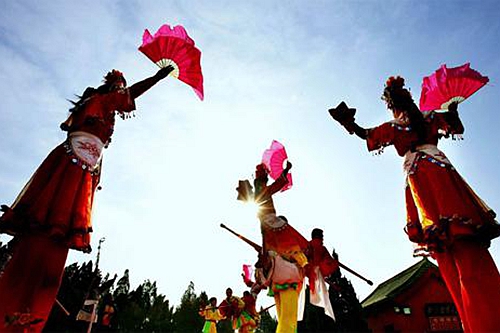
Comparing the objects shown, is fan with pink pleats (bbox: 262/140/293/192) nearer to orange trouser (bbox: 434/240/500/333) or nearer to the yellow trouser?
the yellow trouser

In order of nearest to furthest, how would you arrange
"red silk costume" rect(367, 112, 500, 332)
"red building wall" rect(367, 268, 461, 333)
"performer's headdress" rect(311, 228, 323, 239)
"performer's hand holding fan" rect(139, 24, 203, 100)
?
"red silk costume" rect(367, 112, 500, 332)
"performer's hand holding fan" rect(139, 24, 203, 100)
"performer's headdress" rect(311, 228, 323, 239)
"red building wall" rect(367, 268, 461, 333)

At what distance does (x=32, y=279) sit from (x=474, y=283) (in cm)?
362

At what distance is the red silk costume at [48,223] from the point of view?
2.58 metres

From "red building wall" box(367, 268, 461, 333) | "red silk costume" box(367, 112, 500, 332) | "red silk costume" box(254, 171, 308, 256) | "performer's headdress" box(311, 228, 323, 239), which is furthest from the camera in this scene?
"red building wall" box(367, 268, 461, 333)

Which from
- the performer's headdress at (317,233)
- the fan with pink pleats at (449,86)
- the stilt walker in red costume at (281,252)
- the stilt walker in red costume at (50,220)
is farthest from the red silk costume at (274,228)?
the stilt walker in red costume at (50,220)

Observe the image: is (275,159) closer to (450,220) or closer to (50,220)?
(450,220)

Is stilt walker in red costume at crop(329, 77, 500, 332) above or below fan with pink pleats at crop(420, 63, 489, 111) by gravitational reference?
below

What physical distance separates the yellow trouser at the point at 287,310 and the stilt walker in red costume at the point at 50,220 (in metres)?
2.26

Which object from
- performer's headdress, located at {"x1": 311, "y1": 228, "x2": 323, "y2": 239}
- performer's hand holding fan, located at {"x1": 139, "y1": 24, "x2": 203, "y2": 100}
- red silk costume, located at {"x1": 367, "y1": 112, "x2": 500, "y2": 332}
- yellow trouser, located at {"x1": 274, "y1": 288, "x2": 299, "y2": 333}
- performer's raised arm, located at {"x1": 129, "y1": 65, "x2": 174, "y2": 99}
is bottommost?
yellow trouser, located at {"x1": 274, "y1": 288, "x2": 299, "y2": 333}

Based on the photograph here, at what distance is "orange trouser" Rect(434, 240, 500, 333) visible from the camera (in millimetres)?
2541

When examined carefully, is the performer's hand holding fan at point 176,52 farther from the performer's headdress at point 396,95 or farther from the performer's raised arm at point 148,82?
the performer's headdress at point 396,95

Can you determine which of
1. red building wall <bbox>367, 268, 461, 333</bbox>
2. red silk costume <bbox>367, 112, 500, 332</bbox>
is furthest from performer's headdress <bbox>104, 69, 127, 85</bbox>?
red building wall <bbox>367, 268, 461, 333</bbox>

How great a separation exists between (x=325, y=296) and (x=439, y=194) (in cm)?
254

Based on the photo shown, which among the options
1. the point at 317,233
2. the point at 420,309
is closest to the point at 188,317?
the point at 420,309
